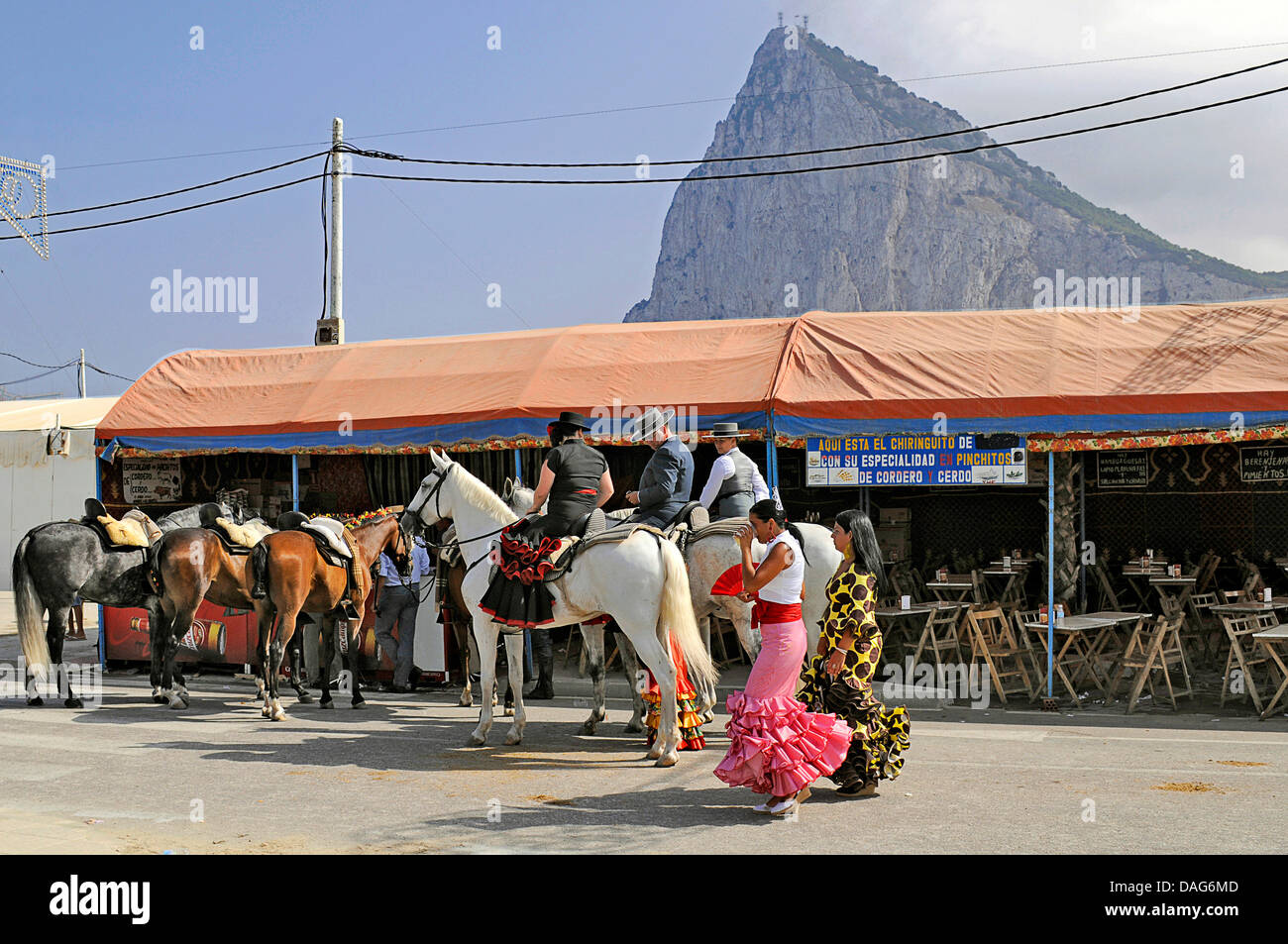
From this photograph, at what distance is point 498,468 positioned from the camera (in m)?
16.1

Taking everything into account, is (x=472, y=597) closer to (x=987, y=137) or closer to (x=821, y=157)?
(x=821, y=157)

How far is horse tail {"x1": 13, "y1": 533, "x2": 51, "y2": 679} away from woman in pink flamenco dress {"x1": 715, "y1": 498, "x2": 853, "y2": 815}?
8.29 metres

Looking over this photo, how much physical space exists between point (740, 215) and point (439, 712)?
427 ft

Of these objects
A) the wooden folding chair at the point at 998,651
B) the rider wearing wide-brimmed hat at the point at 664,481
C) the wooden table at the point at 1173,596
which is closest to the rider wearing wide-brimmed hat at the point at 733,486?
the rider wearing wide-brimmed hat at the point at 664,481

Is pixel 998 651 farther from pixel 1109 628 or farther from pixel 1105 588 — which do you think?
pixel 1105 588

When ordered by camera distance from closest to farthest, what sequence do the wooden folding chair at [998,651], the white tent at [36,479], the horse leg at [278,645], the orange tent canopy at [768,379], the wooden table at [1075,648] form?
→ the horse leg at [278,645]
the wooden table at [1075,648]
the orange tent canopy at [768,379]
the wooden folding chair at [998,651]
the white tent at [36,479]

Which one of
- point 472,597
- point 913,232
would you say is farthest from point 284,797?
point 913,232

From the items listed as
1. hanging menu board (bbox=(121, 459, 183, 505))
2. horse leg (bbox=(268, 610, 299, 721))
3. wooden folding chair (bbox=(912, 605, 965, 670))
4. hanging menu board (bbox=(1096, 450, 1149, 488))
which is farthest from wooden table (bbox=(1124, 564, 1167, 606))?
hanging menu board (bbox=(121, 459, 183, 505))

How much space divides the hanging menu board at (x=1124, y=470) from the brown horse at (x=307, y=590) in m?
10.1

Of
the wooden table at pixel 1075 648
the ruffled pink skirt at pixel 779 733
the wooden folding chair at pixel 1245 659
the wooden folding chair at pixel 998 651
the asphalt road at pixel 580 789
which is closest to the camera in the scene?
the asphalt road at pixel 580 789

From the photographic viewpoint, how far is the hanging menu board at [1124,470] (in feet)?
53.9

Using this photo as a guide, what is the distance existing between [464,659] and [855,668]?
609cm

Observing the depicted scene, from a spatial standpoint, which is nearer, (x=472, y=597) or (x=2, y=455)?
(x=472, y=597)

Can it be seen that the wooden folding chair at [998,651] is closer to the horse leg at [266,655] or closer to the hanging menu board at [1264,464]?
the hanging menu board at [1264,464]
